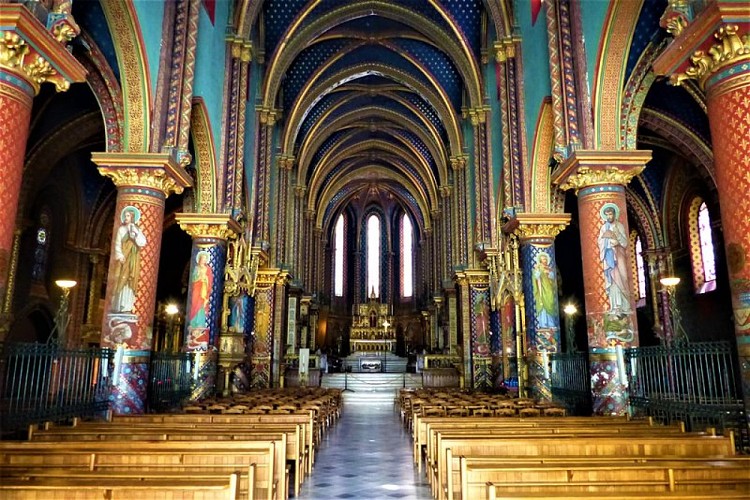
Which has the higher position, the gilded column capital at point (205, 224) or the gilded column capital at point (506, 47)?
the gilded column capital at point (506, 47)

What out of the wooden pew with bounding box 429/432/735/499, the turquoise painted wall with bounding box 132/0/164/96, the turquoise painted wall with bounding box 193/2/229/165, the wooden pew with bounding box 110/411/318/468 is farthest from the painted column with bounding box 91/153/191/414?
the wooden pew with bounding box 429/432/735/499

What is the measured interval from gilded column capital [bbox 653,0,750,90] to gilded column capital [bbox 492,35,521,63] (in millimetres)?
10800

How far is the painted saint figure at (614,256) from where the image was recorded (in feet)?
35.2

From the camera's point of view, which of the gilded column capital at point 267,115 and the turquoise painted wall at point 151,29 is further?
the gilded column capital at point 267,115

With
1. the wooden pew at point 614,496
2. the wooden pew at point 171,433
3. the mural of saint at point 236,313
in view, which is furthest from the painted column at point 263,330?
the wooden pew at point 614,496

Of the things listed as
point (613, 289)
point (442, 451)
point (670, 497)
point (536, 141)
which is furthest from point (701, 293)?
point (670, 497)

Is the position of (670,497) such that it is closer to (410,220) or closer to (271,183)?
(271,183)

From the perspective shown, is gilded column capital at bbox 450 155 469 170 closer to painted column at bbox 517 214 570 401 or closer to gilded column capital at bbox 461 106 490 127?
gilded column capital at bbox 461 106 490 127

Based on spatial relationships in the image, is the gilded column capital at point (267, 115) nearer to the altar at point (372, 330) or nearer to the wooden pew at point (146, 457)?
the wooden pew at point (146, 457)

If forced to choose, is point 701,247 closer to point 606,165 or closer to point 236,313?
point 606,165

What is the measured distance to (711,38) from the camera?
6473 millimetres

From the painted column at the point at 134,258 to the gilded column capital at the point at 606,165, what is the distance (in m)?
8.19

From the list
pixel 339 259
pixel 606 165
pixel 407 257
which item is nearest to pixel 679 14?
pixel 606 165

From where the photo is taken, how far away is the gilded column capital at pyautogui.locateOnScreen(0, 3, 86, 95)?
604 centimetres
